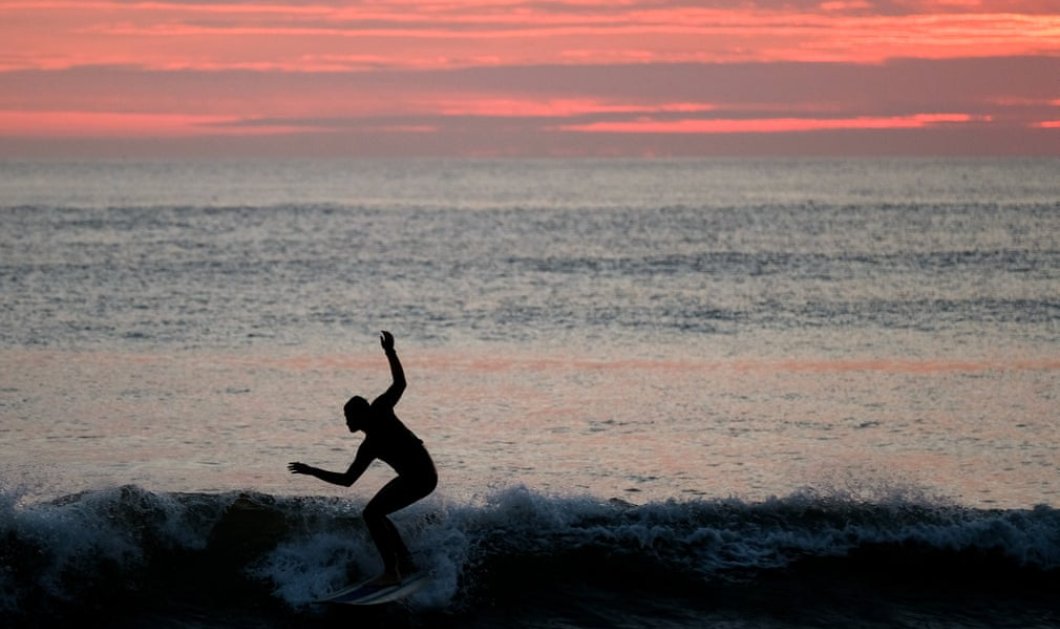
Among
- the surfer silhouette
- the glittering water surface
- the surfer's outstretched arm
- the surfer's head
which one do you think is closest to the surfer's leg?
the surfer silhouette

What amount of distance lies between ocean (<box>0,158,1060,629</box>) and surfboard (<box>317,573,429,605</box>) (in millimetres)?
661

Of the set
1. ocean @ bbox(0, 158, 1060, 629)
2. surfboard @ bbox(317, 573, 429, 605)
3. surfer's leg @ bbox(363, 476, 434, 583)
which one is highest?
surfer's leg @ bbox(363, 476, 434, 583)

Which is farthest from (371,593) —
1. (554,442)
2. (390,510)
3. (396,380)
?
(554,442)

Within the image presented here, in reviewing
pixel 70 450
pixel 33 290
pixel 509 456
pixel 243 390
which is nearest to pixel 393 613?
pixel 509 456

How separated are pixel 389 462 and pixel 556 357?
12.9 meters

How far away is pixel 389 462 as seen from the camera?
10.4 m

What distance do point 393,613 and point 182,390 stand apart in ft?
31.4

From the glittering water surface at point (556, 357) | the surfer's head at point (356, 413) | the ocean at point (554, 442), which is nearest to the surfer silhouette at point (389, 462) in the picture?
the surfer's head at point (356, 413)

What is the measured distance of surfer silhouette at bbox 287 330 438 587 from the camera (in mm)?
9953

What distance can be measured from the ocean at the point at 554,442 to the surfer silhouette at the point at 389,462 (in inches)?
42.9

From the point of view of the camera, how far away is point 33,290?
32688mm

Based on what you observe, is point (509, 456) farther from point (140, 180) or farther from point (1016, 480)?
point (140, 180)

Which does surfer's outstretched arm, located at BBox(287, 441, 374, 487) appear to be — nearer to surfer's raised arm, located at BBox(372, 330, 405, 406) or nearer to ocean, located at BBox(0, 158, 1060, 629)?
surfer's raised arm, located at BBox(372, 330, 405, 406)

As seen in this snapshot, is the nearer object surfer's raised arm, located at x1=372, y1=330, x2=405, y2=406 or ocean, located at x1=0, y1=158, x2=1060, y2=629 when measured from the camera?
surfer's raised arm, located at x1=372, y1=330, x2=405, y2=406
